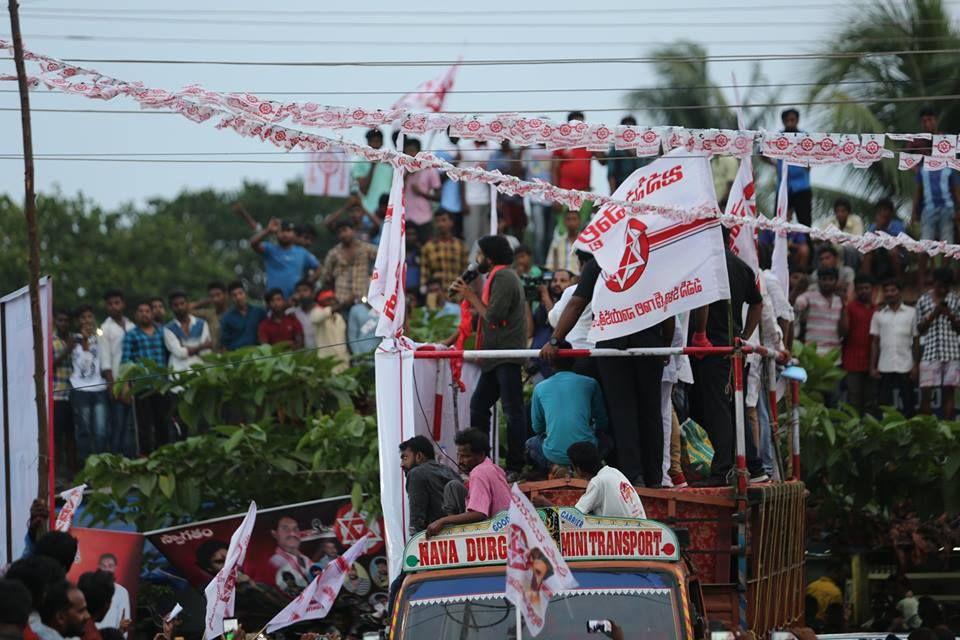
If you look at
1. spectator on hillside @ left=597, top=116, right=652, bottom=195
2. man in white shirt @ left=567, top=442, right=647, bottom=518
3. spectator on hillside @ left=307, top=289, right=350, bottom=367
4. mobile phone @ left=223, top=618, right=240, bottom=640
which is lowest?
mobile phone @ left=223, top=618, right=240, bottom=640

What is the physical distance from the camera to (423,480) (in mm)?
11203

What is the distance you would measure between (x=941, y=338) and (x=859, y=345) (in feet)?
3.46

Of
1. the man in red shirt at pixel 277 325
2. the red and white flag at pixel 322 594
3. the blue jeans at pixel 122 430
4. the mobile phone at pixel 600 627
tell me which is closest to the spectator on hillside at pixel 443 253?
the man in red shirt at pixel 277 325

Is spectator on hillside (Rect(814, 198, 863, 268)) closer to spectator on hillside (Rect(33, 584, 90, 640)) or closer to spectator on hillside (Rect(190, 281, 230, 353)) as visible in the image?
spectator on hillside (Rect(190, 281, 230, 353))

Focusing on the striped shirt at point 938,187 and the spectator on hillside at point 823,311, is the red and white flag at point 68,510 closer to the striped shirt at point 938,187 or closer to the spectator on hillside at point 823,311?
Result: the spectator on hillside at point 823,311

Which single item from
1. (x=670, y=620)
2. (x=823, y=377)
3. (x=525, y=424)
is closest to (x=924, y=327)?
(x=823, y=377)

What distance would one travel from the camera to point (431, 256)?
69.2 ft

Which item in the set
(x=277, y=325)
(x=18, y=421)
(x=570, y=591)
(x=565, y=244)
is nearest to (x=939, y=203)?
(x=565, y=244)

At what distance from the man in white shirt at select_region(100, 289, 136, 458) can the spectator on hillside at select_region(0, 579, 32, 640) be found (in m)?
10.7

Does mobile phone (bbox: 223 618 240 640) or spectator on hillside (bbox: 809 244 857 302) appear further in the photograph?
spectator on hillside (bbox: 809 244 857 302)

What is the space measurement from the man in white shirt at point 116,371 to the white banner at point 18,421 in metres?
5.92

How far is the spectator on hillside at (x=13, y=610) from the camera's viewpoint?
23.3 ft

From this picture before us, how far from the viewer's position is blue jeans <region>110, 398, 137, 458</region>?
18625 millimetres

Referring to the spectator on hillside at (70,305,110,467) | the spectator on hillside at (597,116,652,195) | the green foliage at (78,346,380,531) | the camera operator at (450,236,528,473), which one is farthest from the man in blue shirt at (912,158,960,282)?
the spectator on hillside at (70,305,110,467)
